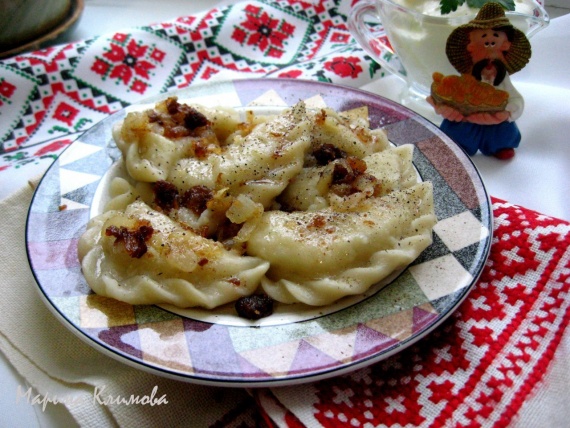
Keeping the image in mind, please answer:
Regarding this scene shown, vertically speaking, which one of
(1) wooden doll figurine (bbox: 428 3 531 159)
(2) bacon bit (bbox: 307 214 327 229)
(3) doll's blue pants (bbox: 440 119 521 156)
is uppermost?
(1) wooden doll figurine (bbox: 428 3 531 159)

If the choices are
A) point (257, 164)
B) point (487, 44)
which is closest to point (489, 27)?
point (487, 44)

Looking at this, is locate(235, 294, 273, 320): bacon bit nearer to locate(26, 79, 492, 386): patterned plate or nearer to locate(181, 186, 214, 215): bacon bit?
locate(26, 79, 492, 386): patterned plate

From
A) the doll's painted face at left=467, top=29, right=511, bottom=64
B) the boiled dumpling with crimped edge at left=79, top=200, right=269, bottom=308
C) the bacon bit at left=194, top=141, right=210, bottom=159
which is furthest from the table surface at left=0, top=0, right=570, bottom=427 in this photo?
the bacon bit at left=194, top=141, right=210, bottom=159

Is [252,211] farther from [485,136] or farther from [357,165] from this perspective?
[485,136]

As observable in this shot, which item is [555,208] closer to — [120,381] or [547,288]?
[547,288]

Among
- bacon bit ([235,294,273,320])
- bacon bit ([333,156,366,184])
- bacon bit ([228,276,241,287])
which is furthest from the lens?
bacon bit ([333,156,366,184])

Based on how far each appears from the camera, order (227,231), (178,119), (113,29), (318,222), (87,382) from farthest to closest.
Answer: (113,29) < (178,119) < (227,231) < (318,222) < (87,382)

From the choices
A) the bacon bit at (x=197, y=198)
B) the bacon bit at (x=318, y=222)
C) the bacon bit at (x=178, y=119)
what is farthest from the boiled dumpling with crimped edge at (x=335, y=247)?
the bacon bit at (x=178, y=119)
